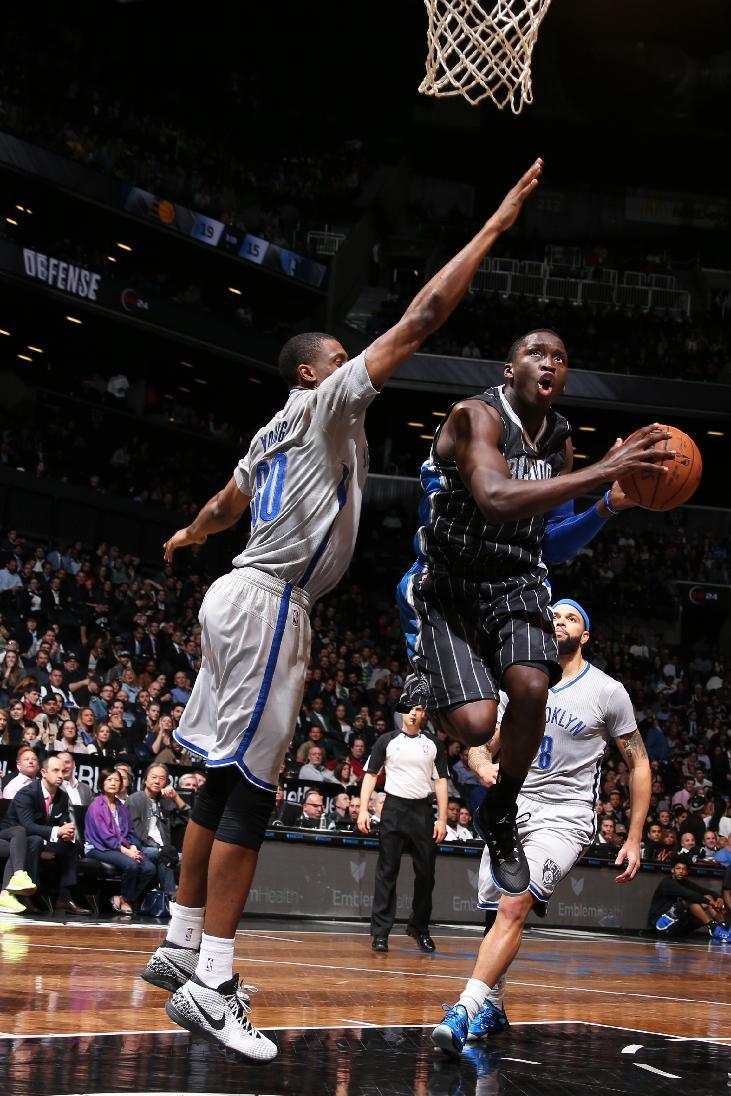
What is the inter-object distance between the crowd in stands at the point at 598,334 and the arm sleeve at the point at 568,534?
26.8 meters

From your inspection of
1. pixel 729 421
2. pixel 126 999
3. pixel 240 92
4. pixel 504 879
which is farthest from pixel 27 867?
pixel 240 92

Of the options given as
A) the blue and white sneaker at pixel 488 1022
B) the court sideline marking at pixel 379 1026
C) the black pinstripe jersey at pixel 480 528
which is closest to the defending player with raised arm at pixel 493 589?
the black pinstripe jersey at pixel 480 528

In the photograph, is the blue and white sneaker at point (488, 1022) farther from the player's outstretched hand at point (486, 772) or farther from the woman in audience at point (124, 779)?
the woman in audience at point (124, 779)

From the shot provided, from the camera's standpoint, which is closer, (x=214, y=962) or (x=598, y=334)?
(x=214, y=962)

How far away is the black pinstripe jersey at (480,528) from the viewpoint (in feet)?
17.0

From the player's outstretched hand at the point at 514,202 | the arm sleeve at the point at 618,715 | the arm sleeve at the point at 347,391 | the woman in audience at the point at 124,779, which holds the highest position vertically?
the player's outstretched hand at the point at 514,202

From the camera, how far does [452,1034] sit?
15.9ft

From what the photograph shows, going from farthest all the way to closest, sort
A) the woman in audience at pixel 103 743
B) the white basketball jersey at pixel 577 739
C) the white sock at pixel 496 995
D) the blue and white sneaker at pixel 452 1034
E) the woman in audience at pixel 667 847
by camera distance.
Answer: the woman in audience at pixel 667 847 → the woman in audience at pixel 103 743 → the white basketball jersey at pixel 577 739 → the white sock at pixel 496 995 → the blue and white sneaker at pixel 452 1034

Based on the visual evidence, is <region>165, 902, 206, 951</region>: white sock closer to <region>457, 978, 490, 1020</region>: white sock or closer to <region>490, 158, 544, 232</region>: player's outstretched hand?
<region>457, 978, 490, 1020</region>: white sock

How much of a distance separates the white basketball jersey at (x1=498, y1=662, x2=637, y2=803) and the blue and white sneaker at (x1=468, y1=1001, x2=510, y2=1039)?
1179 mm

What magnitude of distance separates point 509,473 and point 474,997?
7.30 feet

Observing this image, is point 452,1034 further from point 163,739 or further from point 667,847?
point 667,847

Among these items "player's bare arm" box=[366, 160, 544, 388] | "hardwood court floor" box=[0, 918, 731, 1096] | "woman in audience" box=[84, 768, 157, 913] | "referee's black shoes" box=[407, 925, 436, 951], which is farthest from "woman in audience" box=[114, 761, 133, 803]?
"player's bare arm" box=[366, 160, 544, 388]

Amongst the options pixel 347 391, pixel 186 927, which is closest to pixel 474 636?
pixel 347 391
